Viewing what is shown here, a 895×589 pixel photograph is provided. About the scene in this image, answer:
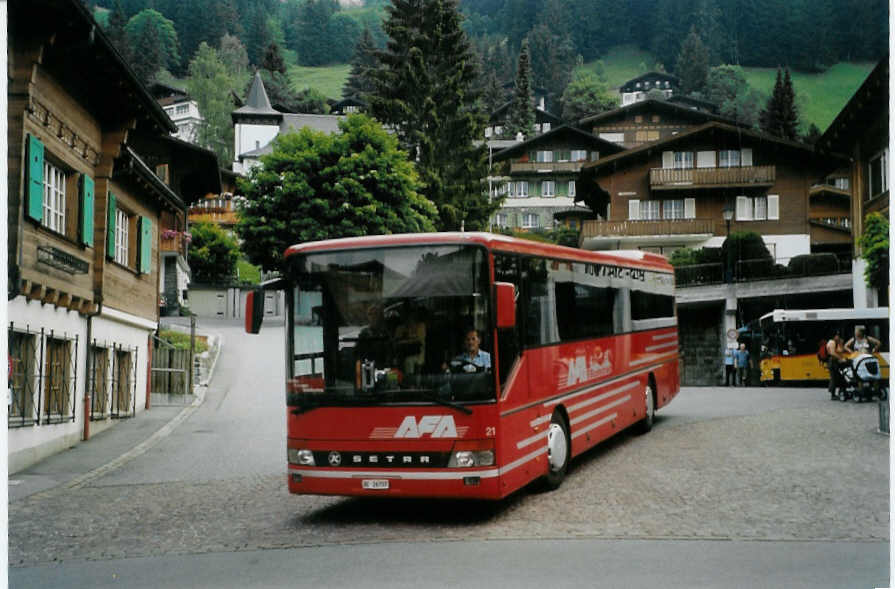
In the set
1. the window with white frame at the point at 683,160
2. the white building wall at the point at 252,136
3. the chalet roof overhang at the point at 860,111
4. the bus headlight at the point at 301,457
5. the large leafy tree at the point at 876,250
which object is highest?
the white building wall at the point at 252,136

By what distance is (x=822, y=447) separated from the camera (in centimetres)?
1451

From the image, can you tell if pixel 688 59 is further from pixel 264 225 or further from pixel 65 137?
pixel 264 225

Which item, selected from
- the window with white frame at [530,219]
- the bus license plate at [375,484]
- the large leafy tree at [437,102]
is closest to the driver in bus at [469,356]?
the bus license plate at [375,484]

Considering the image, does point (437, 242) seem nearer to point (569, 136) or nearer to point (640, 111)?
point (640, 111)

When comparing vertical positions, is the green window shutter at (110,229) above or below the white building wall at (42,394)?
above

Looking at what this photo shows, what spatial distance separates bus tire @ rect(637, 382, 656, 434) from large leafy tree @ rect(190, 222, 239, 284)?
142 ft

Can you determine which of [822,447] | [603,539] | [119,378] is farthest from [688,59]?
[119,378]

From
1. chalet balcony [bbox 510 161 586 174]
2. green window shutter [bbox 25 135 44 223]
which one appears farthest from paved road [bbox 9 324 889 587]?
chalet balcony [bbox 510 161 586 174]

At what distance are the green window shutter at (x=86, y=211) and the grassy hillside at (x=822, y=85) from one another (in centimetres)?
1116

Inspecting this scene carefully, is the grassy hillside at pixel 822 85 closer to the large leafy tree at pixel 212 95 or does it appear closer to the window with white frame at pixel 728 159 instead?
the large leafy tree at pixel 212 95

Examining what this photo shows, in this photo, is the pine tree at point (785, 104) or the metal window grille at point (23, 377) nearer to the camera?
the pine tree at point (785, 104)

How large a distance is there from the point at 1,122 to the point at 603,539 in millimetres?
5896

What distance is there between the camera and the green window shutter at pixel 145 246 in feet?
78.0

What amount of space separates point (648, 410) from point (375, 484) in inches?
317
